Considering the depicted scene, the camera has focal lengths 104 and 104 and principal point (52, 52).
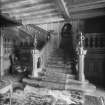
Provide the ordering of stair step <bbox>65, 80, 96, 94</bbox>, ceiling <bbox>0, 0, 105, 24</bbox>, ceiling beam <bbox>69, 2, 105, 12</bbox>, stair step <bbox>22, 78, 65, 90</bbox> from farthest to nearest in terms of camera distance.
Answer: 1. stair step <bbox>22, 78, 65, 90</bbox>
2. stair step <bbox>65, 80, 96, 94</bbox>
3. ceiling beam <bbox>69, 2, 105, 12</bbox>
4. ceiling <bbox>0, 0, 105, 24</bbox>

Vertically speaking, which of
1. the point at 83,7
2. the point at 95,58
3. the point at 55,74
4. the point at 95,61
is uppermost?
the point at 83,7

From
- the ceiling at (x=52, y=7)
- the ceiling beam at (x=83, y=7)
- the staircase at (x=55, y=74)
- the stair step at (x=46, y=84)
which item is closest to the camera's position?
the ceiling at (x=52, y=7)

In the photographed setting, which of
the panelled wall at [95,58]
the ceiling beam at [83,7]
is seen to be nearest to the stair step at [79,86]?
the panelled wall at [95,58]

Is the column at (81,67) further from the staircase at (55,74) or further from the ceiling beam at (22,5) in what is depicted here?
the ceiling beam at (22,5)

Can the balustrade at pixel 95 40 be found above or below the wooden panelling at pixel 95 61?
above

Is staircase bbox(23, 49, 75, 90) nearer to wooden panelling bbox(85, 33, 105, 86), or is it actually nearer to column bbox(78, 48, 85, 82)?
column bbox(78, 48, 85, 82)

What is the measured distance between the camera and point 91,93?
3604mm

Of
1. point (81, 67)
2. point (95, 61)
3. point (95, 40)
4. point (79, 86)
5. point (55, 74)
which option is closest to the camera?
point (79, 86)

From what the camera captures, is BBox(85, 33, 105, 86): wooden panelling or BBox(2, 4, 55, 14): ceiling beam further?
BBox(85, 33, 105, 86): wooden panelling

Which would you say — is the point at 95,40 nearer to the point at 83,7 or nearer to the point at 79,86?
the point at 79,86

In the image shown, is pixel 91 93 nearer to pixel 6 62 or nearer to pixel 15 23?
pixel 15 23

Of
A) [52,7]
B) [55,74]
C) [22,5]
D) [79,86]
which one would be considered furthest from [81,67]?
[22,5]

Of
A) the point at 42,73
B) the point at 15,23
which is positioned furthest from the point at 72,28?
the point at 15,23

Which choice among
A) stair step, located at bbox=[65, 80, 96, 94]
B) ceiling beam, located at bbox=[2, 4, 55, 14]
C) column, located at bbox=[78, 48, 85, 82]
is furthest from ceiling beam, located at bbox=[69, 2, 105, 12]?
stair step, located at bbox=[65, 80, 96, 94]
